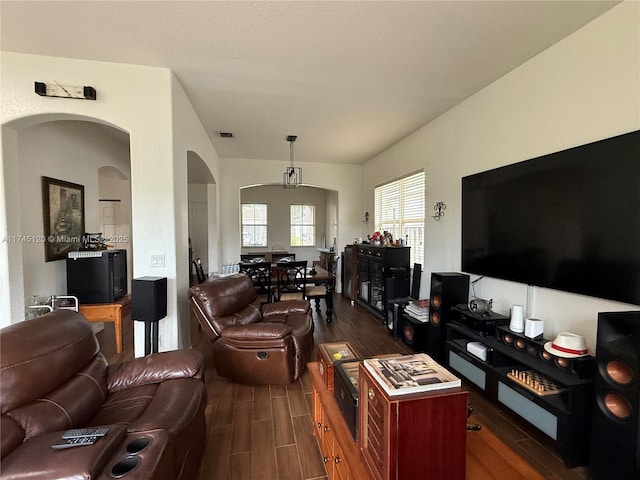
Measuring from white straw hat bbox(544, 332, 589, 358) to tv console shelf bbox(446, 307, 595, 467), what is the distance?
0.14 ft

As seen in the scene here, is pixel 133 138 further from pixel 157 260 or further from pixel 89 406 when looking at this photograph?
pixel 89 406

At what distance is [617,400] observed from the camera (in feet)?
5.16

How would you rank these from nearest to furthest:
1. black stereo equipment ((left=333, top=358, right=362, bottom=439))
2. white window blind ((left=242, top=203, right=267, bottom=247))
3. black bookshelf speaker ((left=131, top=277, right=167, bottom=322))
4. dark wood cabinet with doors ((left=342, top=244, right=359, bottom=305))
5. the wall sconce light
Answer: black stereo equipment ((left=333, top=358, right=362, bottom=439)), black bookshelf speaker ((left=131, top=277, right=167, bottom=322)), the wall sconce light, dark wood cabinet with doors ((left=342, top=244, right=359, bottom=305)), white window blind ((left=242, top=203, right=267, bottom=247))

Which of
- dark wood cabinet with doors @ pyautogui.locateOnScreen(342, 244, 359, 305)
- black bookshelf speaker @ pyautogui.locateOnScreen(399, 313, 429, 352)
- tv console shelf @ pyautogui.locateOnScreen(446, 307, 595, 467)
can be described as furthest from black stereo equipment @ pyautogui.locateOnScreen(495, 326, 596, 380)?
dark wood cabinet with doors @ pyautogui.locateOnScreen(342, 244, 359, 305)

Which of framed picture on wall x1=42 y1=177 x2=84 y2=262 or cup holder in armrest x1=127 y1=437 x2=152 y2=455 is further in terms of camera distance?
framed picture on wall x1=42 y1=177 x2=84 y2=262

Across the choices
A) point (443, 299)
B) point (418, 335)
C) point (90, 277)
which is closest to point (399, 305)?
point (418, 335)

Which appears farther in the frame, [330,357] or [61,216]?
[61,216]

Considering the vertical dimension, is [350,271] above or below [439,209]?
below

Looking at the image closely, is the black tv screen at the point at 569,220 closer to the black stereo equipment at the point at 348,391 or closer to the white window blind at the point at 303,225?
the black stereo equipment at the point at 348,391

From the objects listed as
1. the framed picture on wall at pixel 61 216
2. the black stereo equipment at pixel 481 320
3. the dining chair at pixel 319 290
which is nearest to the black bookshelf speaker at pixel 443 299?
the black stereo equipment at pixel 481 320

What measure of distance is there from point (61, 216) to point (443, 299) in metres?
4.46

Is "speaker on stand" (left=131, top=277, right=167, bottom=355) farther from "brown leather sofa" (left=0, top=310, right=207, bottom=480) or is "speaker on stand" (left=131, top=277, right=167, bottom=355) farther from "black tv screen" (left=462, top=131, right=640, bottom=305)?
"black tv screen" (left=462, top=131, right=640, bottom=305)

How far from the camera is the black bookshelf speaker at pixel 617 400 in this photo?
1.50 m

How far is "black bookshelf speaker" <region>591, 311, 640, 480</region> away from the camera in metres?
1.50
